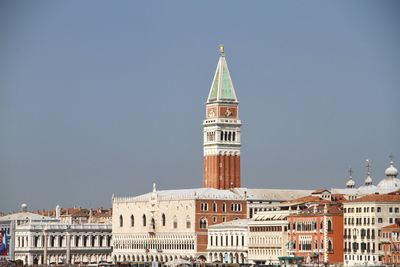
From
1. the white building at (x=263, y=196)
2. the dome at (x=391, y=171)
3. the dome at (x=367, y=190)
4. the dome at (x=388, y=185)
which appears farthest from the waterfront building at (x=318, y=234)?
the white building at (x=263, y=196)

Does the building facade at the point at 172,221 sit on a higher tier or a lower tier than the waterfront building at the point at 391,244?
higher

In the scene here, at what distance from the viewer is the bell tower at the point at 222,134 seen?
446ft

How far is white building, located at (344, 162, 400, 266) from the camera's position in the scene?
103 metres

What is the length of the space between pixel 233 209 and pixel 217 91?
12.1m

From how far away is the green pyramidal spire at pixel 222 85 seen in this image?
135875 mm

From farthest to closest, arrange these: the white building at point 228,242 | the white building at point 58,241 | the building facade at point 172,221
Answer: the white building at point 58,241, the building facade at point 172,221, the white building at point 228,242

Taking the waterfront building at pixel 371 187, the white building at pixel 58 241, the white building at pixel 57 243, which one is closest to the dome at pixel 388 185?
the waterfront building at pixel 371 187

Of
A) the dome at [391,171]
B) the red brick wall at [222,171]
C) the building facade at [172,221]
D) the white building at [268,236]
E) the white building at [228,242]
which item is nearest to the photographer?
the white building at [268,236]

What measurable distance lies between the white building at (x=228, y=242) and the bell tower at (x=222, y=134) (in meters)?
9.63

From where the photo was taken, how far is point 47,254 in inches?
5477

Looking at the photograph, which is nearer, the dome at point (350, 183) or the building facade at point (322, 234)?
the building facade at point (322, 234)

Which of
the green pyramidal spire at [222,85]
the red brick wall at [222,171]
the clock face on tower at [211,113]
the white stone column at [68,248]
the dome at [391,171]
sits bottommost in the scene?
the white stone column at [68,248]

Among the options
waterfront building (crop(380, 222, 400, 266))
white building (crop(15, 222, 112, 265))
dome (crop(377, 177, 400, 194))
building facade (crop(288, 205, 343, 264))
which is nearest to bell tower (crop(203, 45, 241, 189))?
white building (crop(15, 222, 112, 265))

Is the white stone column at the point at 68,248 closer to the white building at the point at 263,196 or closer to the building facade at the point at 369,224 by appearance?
the white building at the point at 263,196
